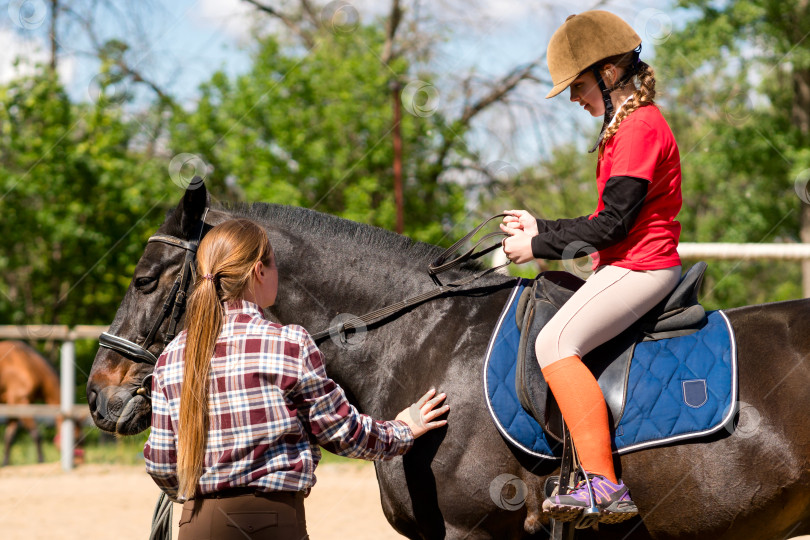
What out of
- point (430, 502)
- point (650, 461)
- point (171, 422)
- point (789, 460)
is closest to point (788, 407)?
point (789, 460)

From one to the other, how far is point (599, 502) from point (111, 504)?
661 centimetres

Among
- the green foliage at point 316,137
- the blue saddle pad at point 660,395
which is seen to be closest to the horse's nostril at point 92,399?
the blue saddle pad at point 660,395

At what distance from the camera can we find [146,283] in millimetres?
3000

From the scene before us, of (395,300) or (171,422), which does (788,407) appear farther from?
(171,422)

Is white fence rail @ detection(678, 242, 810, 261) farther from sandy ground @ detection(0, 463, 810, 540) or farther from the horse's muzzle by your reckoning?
the horse's muzzle

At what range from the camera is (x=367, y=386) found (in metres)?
2.97

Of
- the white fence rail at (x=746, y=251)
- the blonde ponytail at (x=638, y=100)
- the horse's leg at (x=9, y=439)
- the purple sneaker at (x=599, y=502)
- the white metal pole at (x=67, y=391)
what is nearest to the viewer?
the purple sneaker at (x=599, y=502)

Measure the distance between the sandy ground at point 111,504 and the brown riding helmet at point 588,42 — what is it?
4809mm

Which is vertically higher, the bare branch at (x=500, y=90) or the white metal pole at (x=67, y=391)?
the bare branch at (x=500, y=90)

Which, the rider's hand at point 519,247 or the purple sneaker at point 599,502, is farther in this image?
the rider's hand at point 519,247

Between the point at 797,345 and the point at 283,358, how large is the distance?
196 centimetres

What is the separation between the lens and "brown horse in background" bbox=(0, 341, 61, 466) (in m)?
11.0

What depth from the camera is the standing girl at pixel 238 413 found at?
85.4 inches

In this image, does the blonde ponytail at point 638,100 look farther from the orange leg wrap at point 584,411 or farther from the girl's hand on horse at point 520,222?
the orange leg wrap at point 584,411
